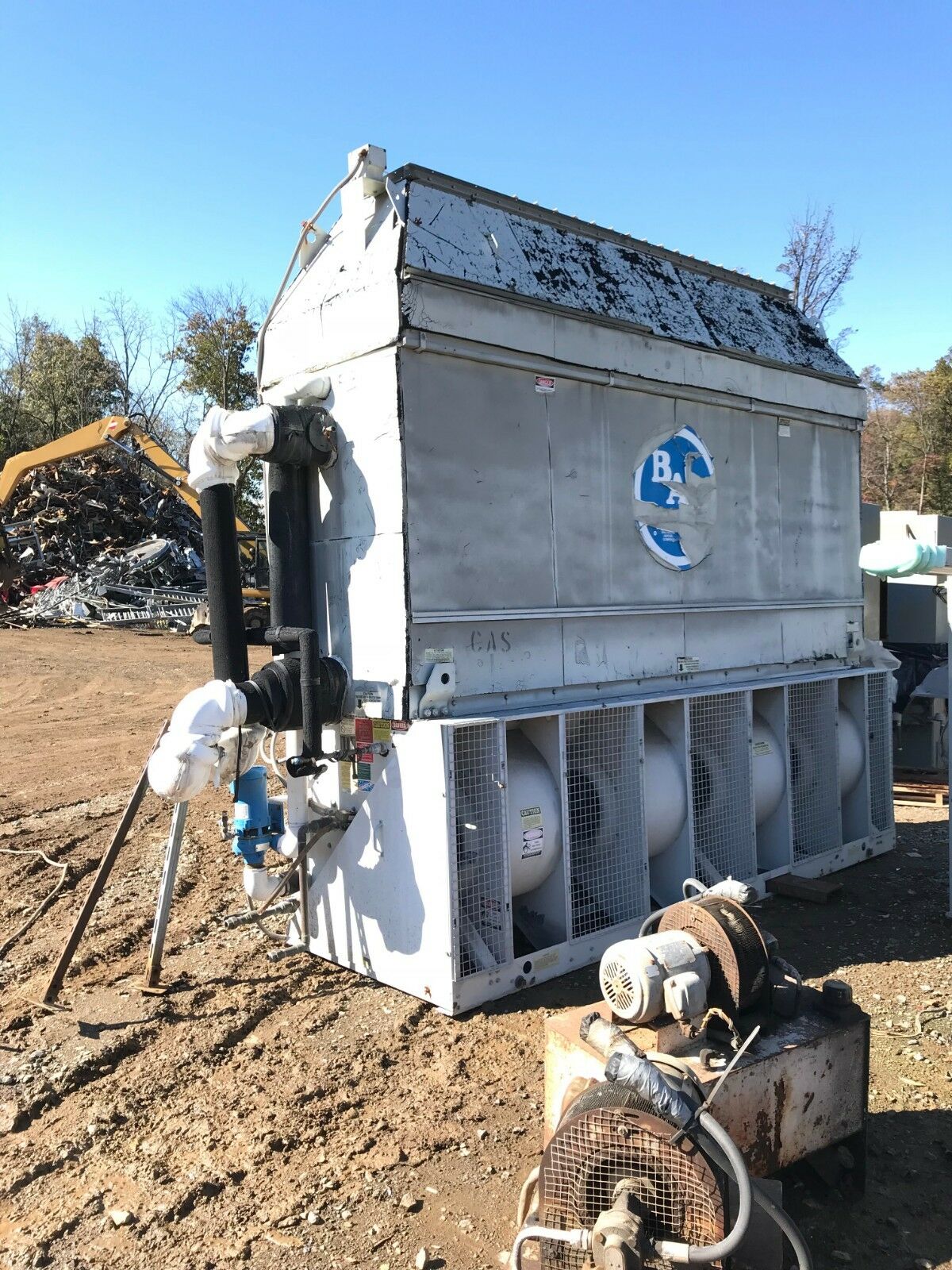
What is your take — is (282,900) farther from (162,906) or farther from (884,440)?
(884,440)

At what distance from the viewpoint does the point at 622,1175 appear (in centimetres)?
233

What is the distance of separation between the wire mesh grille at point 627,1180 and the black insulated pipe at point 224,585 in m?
2.81

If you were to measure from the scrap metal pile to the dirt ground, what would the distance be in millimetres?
13559

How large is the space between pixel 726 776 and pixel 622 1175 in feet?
11.6

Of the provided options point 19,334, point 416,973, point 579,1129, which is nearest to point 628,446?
point 416,973

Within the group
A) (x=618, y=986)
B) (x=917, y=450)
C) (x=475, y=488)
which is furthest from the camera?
(x=917, y=450)

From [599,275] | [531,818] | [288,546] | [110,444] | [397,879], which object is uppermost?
[110,444]

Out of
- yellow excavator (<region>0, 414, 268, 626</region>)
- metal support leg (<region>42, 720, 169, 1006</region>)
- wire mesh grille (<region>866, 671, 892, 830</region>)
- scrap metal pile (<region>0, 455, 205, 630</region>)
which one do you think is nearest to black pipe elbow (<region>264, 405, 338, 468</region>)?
metal support leg (<region>42, 720, 169, 1006</region>)

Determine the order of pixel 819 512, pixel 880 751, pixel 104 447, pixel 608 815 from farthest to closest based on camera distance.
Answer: pixel 104 447, pixel 880 751, pixel 819 512, pixel 608 815

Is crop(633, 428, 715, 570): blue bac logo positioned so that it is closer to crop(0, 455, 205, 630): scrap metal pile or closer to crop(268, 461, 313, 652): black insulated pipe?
crop(268, 461, 313, 652): black insulated pipe

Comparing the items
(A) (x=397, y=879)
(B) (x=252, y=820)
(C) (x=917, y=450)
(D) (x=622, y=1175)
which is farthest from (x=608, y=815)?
(C) (x=917, y=450)

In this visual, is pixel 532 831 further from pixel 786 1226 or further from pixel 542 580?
pixel 786 1226

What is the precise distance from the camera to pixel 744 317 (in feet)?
20.5

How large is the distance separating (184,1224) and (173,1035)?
1.22 metres
